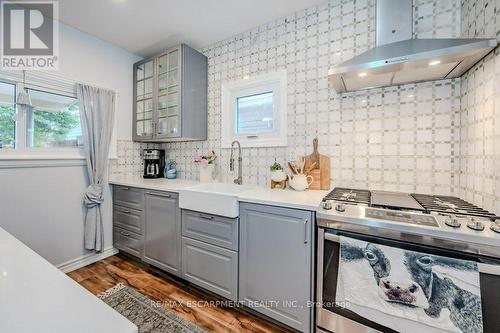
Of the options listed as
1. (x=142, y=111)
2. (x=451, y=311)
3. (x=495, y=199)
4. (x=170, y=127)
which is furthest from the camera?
(x=142, y=111)

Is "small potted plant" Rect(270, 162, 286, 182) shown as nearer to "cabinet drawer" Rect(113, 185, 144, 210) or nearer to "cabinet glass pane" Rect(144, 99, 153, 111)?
"cabinet drawer" Rect(113, 185, 144, 210)

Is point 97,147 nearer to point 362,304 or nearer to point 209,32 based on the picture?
point 209,32

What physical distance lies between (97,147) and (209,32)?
1.73m

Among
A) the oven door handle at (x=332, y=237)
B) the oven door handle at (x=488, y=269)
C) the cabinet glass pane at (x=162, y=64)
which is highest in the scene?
the cabinet glass pane at (x=162, y=64)

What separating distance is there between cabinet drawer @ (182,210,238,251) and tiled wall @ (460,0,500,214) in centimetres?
151

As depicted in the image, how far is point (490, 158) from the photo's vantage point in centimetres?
118

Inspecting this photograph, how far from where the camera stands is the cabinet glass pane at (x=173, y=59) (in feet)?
7.77

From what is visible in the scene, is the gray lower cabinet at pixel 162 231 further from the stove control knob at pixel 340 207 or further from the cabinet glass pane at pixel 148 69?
the cabinet glass pane at pixel 148 69

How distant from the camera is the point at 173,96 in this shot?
8.00 ft

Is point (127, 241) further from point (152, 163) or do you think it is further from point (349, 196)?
point (349, 196)

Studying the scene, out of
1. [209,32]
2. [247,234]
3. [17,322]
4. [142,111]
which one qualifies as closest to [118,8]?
[209,32]

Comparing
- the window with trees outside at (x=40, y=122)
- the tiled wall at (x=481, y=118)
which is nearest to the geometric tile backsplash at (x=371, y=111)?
the tiled wall at (x=481, y=118)

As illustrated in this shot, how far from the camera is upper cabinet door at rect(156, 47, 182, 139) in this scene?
2369 millimetres

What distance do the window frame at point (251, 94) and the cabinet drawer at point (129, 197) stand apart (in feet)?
3.37
